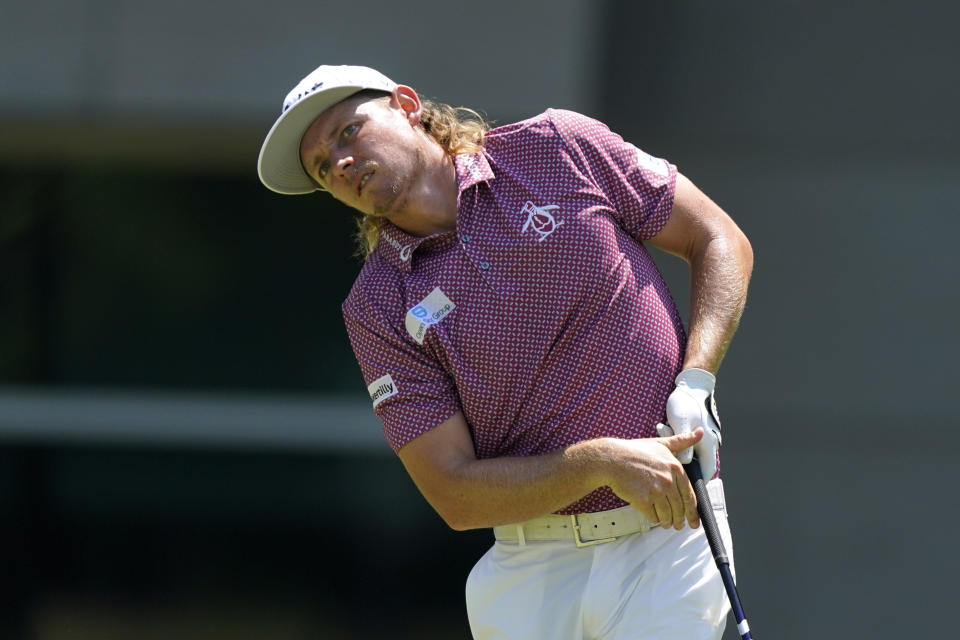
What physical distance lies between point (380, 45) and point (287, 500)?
2.43m

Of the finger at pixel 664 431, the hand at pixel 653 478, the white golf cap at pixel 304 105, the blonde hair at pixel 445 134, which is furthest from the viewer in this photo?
the blonde hair at pixel 445 134

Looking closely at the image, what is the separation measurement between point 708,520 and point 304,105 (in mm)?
1326

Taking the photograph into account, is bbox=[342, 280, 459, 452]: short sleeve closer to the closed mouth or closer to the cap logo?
the closed mouth

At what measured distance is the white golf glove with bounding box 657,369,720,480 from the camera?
2.61 m

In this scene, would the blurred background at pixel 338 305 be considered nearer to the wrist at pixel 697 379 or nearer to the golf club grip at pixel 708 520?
the wrist at pixel 697 379

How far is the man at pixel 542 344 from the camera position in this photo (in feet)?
8.77

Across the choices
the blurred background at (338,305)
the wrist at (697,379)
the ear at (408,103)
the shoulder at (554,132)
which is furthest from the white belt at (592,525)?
the blurred background at (338,305)

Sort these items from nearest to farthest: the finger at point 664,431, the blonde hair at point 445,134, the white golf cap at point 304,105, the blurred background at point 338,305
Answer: the finger at point 664,431 < the white golf cap at point 304,105 < the blonde hair at point 445,134 < the blurred background at point 338,305

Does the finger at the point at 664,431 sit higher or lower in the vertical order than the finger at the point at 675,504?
higher

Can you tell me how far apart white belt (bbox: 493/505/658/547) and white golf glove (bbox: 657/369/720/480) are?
181mm

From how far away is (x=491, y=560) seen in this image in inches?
115

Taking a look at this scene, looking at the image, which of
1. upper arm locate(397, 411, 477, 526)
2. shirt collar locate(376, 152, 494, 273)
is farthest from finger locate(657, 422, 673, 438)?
shirt collar locate(376, 152, 494, 273)

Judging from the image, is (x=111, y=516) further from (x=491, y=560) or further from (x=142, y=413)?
(x=491, y=560)

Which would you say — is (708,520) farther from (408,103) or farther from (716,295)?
(408,103)
